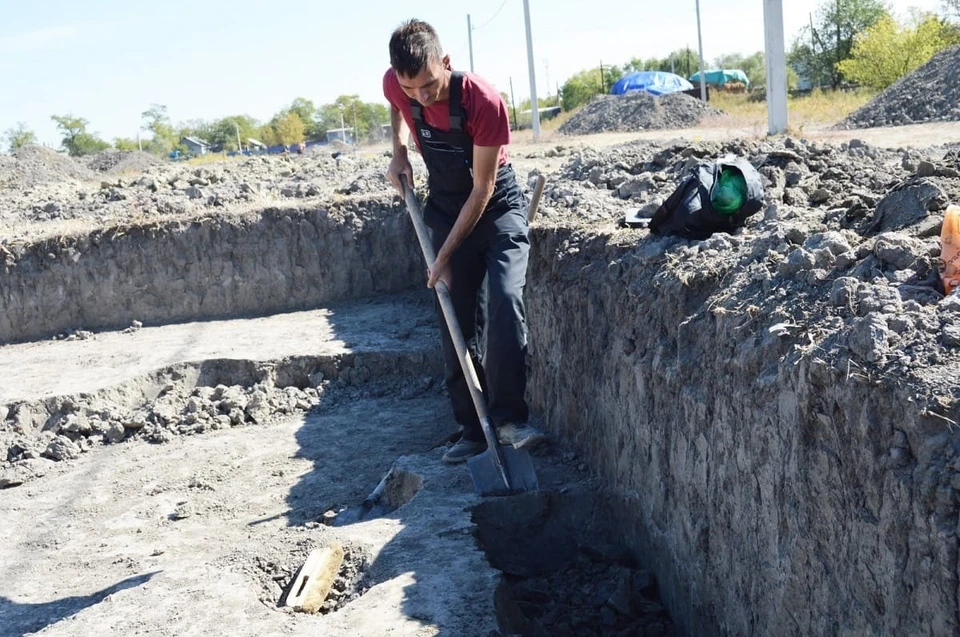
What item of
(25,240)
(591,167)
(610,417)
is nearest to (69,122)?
(25,240)

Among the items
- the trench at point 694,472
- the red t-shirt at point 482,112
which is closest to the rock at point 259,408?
the trench at point 694,472

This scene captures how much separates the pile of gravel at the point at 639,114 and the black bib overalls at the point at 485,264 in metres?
→ 24.1

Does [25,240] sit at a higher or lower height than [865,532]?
higher

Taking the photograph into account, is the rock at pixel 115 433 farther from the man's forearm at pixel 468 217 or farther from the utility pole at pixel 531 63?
the utility pole at pixel 531 63

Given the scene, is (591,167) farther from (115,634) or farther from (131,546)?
(115,634)

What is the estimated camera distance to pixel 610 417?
5043 mm

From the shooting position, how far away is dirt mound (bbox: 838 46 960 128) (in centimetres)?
1523

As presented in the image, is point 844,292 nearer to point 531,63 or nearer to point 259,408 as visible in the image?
point 259,408

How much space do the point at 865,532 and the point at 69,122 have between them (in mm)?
57378

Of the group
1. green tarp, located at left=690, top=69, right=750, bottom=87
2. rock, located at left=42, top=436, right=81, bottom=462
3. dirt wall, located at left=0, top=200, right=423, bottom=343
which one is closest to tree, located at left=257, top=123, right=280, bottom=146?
green tarp, located at left=690, top=69, right=750, bottom=87

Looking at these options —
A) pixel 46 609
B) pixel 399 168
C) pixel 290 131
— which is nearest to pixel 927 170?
pixel 399 168

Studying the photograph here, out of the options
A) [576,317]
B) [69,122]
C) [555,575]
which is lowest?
[555,575]

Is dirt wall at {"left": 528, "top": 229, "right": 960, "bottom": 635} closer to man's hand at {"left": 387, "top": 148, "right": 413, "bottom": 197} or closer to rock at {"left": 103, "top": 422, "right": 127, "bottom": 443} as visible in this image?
man's hand at {"left": 387, "top": 148, "right": 413, "bottom": 197}

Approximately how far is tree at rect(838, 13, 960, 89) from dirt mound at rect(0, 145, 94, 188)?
21351 mm
